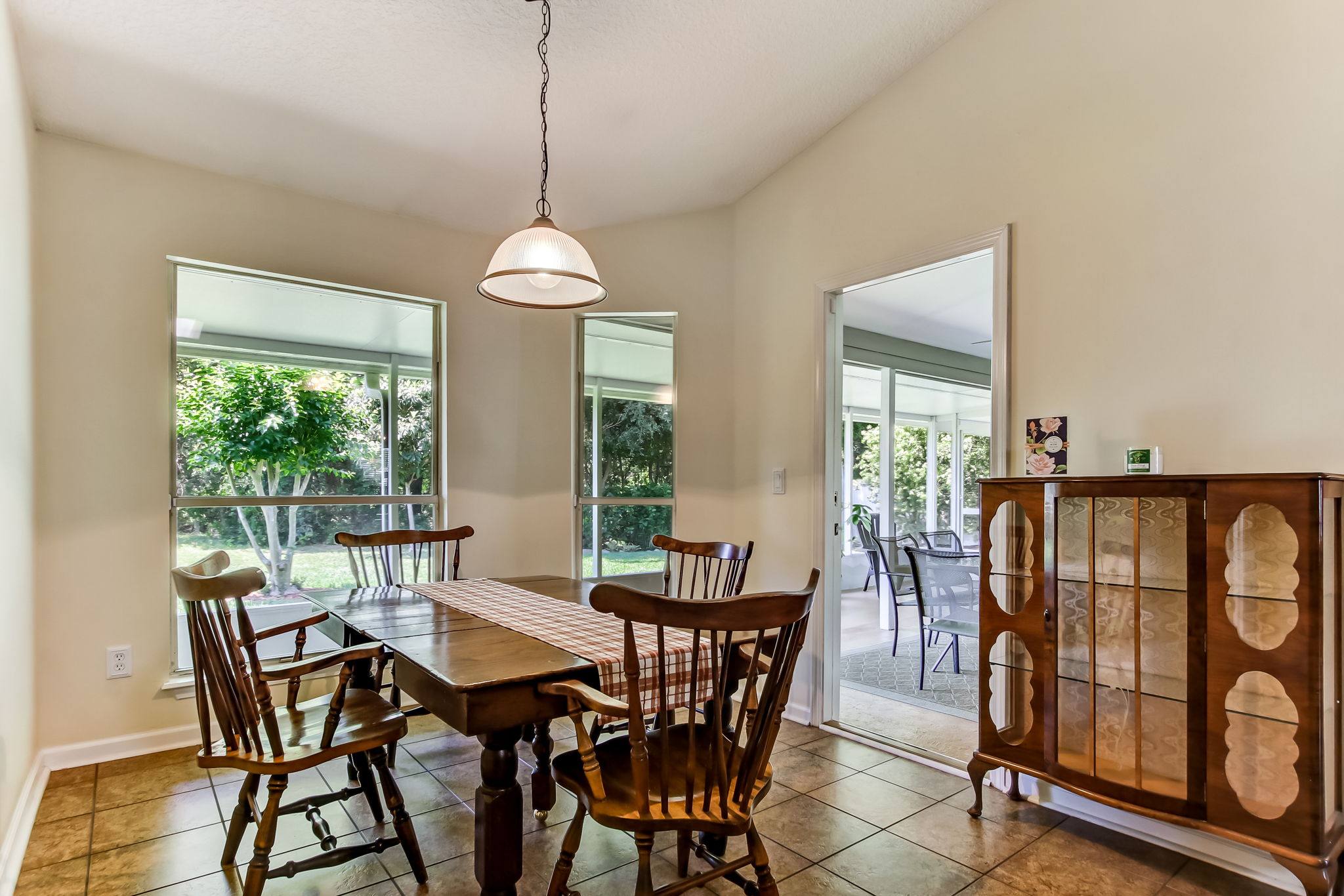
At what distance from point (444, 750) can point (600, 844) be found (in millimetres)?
1021

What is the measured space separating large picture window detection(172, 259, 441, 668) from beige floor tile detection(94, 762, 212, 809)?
0.45 m

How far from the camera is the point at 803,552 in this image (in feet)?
11.5

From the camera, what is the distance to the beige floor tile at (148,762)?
9.00 feet

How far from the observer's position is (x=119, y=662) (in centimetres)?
288

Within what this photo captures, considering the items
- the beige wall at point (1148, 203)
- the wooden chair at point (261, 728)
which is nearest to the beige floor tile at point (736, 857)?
the wooden chair at point (261, 728)

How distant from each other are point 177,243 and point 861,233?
3.00 meters

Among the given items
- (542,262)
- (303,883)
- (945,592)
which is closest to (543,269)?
(542,262)

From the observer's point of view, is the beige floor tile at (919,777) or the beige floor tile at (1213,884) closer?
the beige floor tile at (1213,884)

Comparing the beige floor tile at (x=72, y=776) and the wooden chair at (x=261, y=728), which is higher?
the wooden chair at (x=261, y=728)

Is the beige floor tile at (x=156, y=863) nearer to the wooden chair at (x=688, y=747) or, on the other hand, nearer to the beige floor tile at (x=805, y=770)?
the wooden chair at (x=688, y=747)

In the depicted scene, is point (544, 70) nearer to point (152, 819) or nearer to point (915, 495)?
point (152, 819)

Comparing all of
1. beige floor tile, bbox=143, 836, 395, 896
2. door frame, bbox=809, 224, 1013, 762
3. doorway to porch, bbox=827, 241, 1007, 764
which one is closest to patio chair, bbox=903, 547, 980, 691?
doorway to porch, bbox=827, 241, 1007, 764

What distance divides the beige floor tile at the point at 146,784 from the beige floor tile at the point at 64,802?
0.03 metres

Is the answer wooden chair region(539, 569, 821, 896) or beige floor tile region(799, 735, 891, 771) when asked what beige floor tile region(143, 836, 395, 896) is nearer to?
wooden chair region(539, 569, 821, 896)
